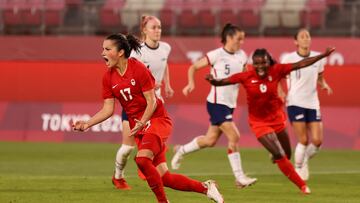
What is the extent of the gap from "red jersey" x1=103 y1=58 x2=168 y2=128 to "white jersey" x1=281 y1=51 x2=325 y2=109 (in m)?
6.09

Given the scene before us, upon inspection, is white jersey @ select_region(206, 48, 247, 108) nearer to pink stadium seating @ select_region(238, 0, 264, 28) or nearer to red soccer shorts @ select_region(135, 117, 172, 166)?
red soccer shorts @ select_region(135, 117, 172, 166)

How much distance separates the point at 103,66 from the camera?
86.0 feet

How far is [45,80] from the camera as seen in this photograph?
26.4 metres

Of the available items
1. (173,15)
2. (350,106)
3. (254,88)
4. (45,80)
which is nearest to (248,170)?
(254,88)

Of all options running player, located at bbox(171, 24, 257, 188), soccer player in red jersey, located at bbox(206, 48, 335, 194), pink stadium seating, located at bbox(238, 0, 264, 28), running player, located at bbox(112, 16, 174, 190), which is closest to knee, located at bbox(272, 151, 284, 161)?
soccer player in red jersey, located at bbox(206, 48, 335, 194)

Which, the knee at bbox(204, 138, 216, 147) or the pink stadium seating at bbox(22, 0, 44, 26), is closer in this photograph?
the knee at bbox(204, 138, 216, 147)

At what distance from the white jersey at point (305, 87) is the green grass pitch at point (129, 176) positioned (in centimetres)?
124

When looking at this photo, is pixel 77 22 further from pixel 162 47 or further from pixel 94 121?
pixel 94 121

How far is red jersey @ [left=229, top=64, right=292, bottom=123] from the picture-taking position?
15.5 meters

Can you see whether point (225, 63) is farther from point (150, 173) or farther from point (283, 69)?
point (150, 173)

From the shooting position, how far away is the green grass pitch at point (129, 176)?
48.0 ft

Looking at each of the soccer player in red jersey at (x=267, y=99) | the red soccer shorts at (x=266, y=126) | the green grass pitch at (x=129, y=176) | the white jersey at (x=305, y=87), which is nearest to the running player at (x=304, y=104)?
the white jersey at (x=305, y=87)

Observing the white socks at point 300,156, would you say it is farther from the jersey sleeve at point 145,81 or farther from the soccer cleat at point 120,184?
the jersey sleeve at point 145,81

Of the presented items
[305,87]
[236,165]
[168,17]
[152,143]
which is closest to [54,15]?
[168,17]
